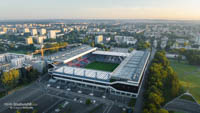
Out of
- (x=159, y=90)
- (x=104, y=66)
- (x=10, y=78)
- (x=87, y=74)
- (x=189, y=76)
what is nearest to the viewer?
(x=159, y=90)

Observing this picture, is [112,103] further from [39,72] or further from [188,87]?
[39,72]

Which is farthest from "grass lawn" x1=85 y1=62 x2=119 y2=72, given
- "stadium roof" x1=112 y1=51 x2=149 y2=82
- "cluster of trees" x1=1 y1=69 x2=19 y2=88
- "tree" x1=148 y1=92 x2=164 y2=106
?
"tree" x1=148 y1=92 x2=164 y2=106

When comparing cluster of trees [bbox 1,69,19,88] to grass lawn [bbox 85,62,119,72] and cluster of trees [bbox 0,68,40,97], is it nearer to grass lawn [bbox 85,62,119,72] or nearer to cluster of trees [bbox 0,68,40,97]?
cluster of trees [bbox 0,68,40,97]

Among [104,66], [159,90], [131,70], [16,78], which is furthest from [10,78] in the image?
[159,90]

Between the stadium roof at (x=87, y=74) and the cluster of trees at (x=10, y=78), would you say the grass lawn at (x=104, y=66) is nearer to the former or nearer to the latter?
the stadium roof at (x=87, y=74)

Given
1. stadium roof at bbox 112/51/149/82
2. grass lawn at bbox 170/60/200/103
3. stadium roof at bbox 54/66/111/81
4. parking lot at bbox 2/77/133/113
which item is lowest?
parking lot at bbox 2/77/133/113

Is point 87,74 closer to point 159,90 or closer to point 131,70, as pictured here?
point 131,70

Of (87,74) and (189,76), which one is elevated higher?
(87,74)

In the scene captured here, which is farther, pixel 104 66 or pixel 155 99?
pixel 104 66
